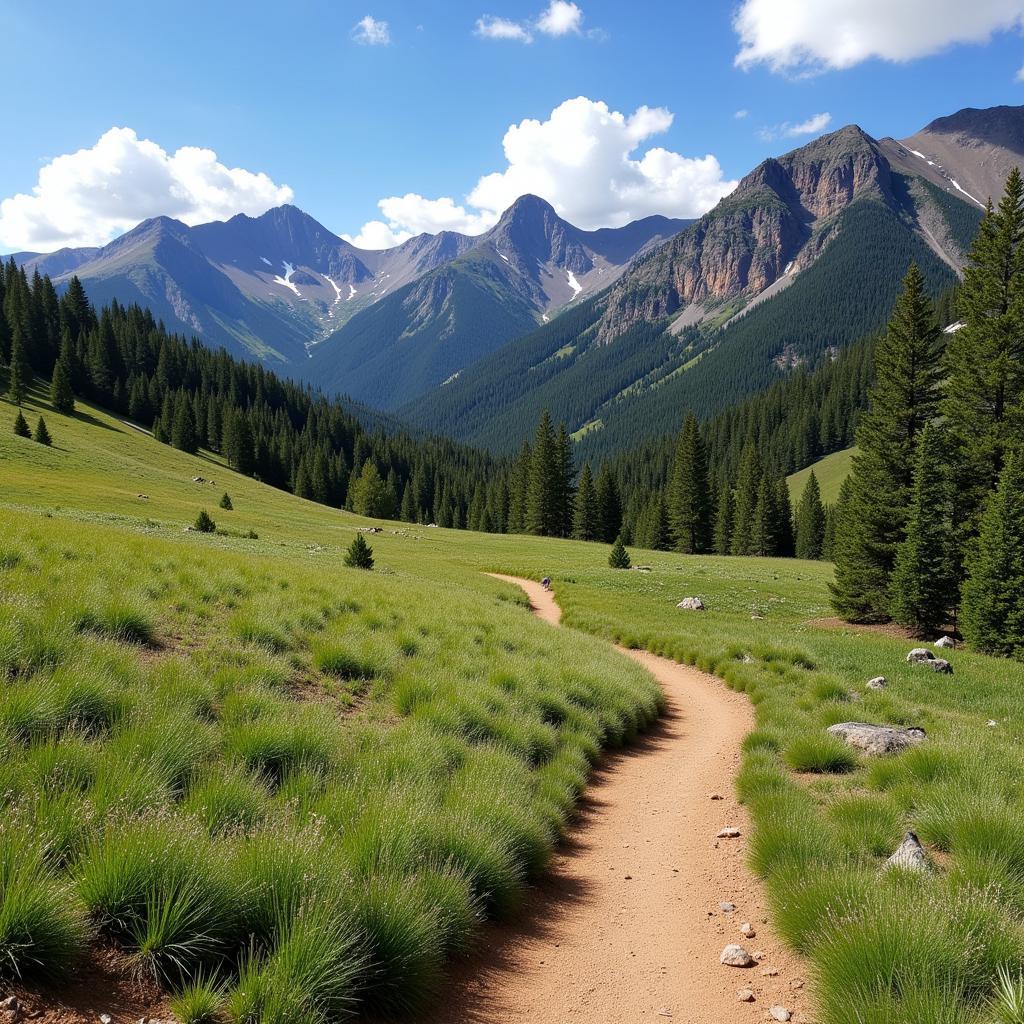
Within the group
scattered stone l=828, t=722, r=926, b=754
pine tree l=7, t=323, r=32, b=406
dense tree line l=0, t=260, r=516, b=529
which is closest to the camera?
scattered stone l=828, t=722, r=926, b=754

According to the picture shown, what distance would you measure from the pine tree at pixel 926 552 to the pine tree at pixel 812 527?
242 ft

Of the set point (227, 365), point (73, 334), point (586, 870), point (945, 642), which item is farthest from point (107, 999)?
point (227, 365)

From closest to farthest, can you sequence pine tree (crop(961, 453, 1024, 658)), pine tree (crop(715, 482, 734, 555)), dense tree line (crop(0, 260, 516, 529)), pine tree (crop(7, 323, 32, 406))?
pine tree (crop(961, 453, 1024, 658))
pine tree (crop(7, 323, 32, 406))
pine tree (crop(715, 482, 734, 555))
dense tree line (crop(0, 260, 516, 529))

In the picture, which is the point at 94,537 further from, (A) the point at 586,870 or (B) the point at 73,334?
(B) the point at 73,334

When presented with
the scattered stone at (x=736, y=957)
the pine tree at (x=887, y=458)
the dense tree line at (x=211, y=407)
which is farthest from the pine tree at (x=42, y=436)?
the scattered stone at (x=736, y=957)

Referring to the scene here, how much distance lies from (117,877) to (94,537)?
44.9 ft

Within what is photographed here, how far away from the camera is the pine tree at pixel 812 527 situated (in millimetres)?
99625

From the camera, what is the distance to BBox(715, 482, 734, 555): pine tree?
96.4m

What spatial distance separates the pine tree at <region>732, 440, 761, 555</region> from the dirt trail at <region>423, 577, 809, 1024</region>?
86904 mm

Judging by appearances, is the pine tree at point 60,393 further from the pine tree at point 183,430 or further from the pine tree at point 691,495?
the pine tree at point 691,495

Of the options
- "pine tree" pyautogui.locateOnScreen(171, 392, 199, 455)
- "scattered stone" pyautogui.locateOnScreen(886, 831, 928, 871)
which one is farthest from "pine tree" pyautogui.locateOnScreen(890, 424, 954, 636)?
"pine tree" pyautogui.locateOnScreen(171, 392, 199, 455)

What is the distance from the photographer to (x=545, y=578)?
4312 centimetres

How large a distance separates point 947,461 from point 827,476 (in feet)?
393

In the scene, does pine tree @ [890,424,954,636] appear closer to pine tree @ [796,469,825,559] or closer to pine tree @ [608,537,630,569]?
pine tree @ [608,537,630,569]
